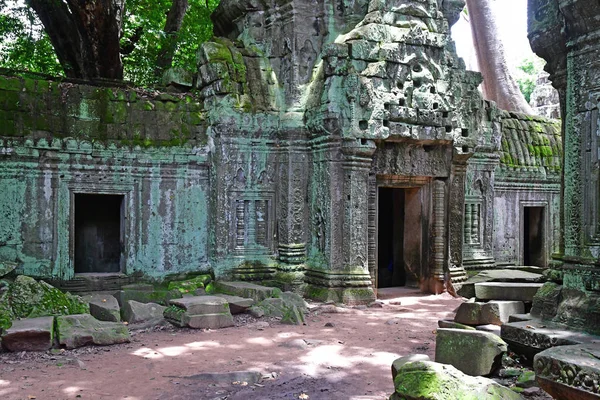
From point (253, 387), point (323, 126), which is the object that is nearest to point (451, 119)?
point (323, 126)

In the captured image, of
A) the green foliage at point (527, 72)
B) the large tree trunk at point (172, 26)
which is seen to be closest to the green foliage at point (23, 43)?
the large tree trunk at point (172, 26)

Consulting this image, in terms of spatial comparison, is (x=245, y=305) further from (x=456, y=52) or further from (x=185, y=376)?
(x=456, y=52)

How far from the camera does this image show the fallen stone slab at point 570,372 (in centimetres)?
407

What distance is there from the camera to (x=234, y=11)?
11883 mm

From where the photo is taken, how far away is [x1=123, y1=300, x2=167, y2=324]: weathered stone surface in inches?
330

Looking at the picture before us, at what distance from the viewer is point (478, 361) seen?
17.7ft

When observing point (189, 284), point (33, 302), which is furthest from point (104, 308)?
point (189, 284)

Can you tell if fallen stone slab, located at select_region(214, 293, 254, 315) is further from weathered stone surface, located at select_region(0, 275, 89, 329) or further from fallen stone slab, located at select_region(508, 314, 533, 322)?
fallen stone slab, located at select_region(508, 314, 533, 322)

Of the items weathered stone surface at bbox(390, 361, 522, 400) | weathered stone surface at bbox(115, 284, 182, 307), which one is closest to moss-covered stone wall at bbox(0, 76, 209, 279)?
weathered stone surface at bbox(115, 284, 182, 307)

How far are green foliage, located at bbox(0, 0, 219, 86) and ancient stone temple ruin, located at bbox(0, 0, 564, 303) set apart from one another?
16.8 ft

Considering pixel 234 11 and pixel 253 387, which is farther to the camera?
pixel 234 11

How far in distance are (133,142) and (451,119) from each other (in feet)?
18.0

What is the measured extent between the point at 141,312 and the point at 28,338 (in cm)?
191

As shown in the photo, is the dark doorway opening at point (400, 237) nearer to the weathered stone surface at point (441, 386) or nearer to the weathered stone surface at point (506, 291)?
the weathered stone surface at point (506, 291)
